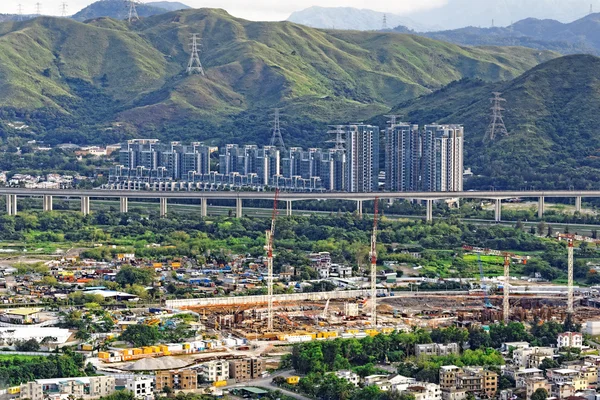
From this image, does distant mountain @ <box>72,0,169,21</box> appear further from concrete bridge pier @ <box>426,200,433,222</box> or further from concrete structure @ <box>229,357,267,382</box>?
concrete structure @ <box>229,357,267,382</box>

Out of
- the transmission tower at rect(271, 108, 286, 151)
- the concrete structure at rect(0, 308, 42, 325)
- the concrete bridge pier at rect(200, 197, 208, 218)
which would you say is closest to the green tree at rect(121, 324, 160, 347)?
the concrete structure at rect(0, 308, 42, 325)

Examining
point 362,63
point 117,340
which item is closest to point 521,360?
point 117,340

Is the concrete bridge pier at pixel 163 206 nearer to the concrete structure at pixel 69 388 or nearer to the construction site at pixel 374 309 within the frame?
the construction site at pixel 374 309

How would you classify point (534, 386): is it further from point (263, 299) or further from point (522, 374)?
point (263, 299)

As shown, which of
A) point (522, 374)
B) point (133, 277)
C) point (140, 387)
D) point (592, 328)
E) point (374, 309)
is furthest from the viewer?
point (133, 277)

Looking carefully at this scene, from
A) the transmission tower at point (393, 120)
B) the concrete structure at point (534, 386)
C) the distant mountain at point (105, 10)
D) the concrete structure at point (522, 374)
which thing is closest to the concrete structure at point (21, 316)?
the concrete structure at point (522, 374)

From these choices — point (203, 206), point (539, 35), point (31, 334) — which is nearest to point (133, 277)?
point (31, 334)

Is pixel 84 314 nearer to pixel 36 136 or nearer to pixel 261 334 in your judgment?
pixel 261 334
